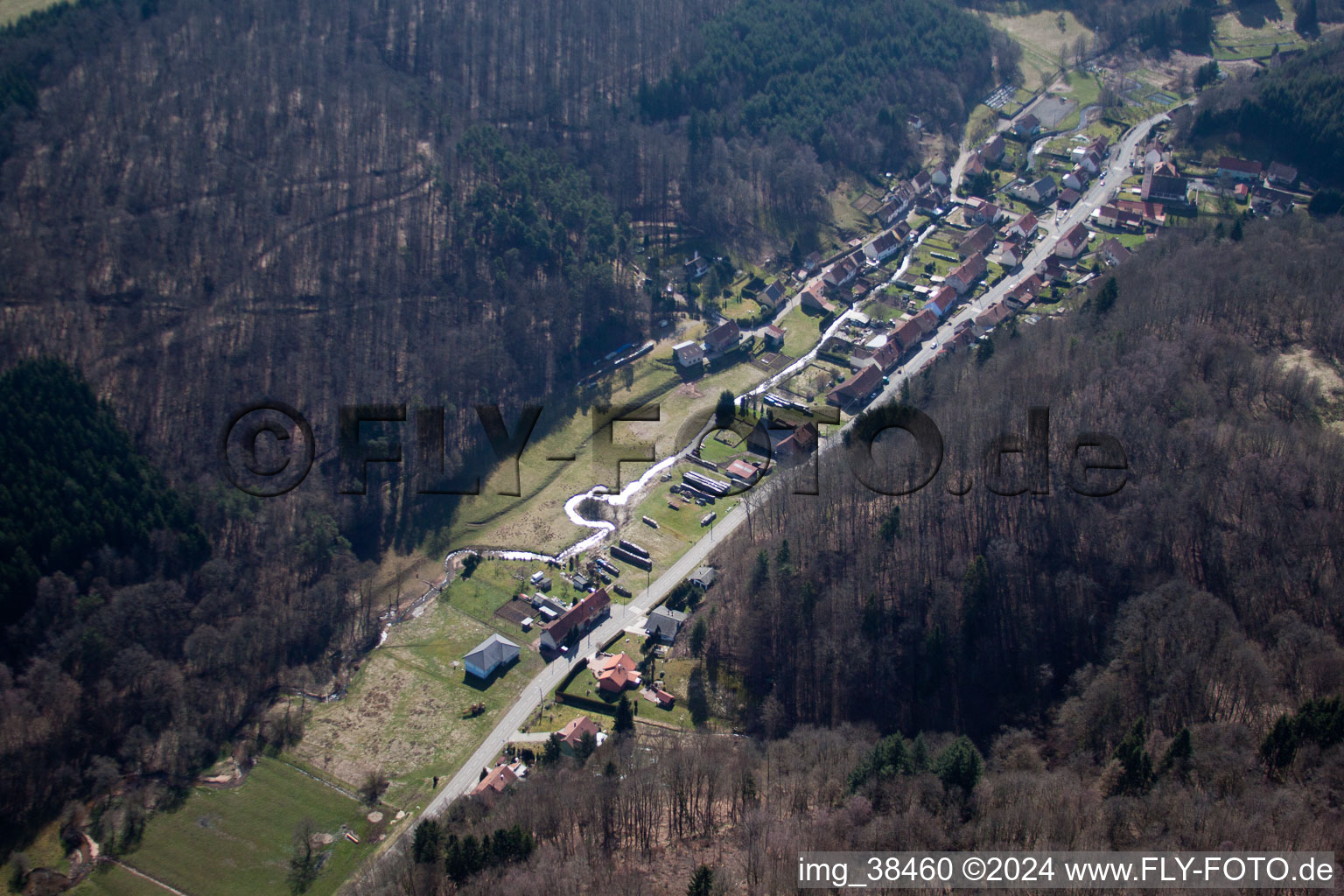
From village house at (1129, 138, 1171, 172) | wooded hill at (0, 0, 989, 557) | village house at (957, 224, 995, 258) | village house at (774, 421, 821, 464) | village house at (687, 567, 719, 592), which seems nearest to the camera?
village house at (687, 567, 719, 592)

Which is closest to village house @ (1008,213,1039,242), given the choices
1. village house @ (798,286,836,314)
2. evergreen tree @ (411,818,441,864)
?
village house @ (798,286,836,314)

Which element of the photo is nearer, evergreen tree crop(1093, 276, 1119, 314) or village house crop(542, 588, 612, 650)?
village house crop(542, 588, 612, 650)

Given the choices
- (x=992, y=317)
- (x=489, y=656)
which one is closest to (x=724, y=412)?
(x=992, y=317)

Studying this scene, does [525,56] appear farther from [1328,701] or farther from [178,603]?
[1328,701]

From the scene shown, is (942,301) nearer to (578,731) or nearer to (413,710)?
(578,731)

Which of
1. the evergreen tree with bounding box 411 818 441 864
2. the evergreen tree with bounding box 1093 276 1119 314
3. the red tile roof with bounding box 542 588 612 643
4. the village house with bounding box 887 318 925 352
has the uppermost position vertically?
the evergreen tree with bounding box 1093 276 1119 314

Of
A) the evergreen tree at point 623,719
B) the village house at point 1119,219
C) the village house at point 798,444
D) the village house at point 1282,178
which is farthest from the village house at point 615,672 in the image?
the village house at point 1282,178

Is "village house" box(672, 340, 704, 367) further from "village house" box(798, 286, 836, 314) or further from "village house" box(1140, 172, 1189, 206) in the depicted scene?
"village house" box(1140, 172, 1189, 206)
